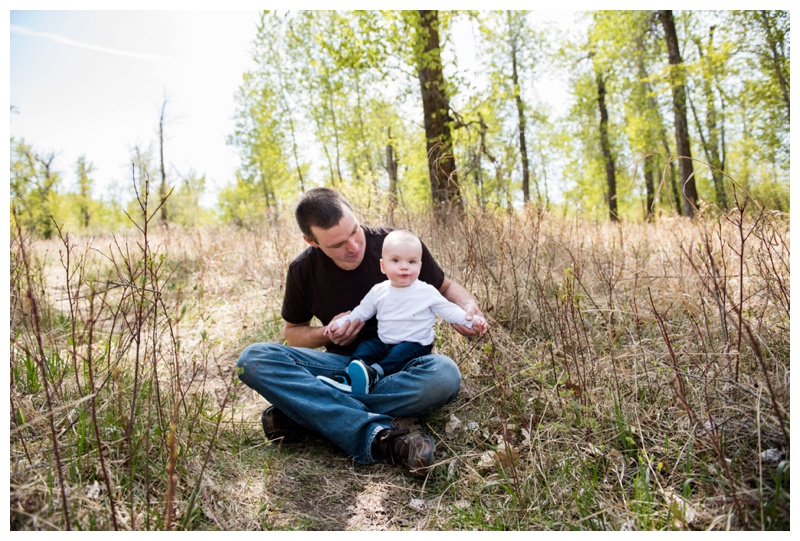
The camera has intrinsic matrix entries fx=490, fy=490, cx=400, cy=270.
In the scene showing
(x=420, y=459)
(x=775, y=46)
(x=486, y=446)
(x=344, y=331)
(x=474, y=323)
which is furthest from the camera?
(x=775, y=46)

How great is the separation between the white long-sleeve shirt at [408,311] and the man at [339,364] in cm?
14

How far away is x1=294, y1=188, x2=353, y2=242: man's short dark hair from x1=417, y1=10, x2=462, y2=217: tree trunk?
345 cm

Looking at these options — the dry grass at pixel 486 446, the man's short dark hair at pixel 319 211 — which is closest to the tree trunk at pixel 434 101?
the man's short dark hair at pixel 319 211

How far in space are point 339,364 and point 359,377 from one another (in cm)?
32

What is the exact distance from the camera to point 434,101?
703 centimetres

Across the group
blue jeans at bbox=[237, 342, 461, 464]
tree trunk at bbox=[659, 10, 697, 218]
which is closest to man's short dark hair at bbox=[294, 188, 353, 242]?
blue jeans at bbox=[237, 342, 461, 464]

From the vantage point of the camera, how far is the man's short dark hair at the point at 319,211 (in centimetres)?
278

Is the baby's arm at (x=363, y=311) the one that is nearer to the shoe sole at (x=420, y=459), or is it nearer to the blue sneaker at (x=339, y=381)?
the blue sneaker at (x=339, y=381)

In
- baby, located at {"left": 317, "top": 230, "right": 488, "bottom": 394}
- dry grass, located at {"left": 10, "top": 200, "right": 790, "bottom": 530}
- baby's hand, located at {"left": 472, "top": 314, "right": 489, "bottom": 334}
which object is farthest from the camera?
baby, located at {"left": 317, "top": 230, "right": 488, "bottom": 394}

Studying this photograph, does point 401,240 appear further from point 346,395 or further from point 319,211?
A: point 346,395

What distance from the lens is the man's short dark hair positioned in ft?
9.12

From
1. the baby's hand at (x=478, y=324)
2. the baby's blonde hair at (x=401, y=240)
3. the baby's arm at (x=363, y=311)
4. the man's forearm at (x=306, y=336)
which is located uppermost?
the baby's blonde hair at (x=401, y=240)

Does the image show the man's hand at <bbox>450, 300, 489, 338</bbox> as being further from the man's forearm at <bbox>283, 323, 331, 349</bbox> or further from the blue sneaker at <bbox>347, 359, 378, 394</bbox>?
the man's forearm at <bbox>283, 323, 331, 349</bbox>

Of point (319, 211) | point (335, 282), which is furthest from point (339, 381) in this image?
point (319, 211)
